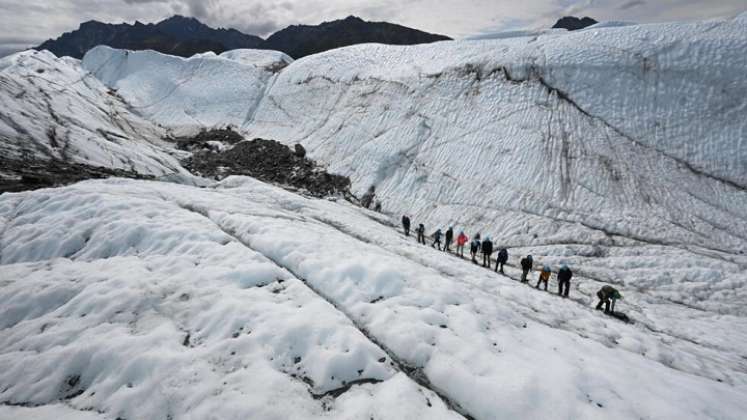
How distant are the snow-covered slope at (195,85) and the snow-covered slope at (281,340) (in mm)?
51596

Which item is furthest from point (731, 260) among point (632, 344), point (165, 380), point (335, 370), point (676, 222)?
point (165, 380)

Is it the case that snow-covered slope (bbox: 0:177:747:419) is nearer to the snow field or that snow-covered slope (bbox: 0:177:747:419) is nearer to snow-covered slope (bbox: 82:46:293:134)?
the snow field

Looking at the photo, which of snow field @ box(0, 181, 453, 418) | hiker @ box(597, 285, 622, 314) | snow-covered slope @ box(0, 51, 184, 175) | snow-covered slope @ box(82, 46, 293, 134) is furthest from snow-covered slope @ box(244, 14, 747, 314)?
snow-covered slope @ box(82, 46, 293, 134)

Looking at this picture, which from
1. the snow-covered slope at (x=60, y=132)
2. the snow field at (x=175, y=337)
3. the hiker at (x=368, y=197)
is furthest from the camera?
the hiker at (x=368, y=197)

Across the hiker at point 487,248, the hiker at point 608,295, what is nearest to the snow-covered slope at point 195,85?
the hiker at point 487,248

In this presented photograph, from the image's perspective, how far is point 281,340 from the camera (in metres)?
7.96

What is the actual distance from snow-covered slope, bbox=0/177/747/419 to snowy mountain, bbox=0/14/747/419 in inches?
2.3

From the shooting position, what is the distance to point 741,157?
2553cm

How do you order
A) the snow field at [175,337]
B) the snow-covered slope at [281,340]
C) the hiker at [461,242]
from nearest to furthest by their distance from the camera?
the snow field at [175,337], the snow-covered slope at [281,340], the hiker at [461,242]

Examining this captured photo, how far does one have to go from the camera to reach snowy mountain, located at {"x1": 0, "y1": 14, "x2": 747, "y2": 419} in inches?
283

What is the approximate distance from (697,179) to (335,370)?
30874 mm

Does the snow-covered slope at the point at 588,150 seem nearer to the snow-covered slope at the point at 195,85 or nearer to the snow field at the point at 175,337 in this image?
the snow field at the point at 175,337

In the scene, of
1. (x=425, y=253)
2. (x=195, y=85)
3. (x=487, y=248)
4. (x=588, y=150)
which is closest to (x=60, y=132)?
(x=425, y=253)

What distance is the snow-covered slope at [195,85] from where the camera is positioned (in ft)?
205
